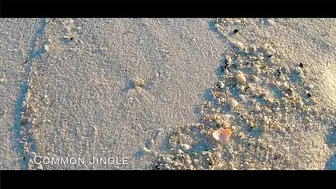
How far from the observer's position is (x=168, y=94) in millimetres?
3092

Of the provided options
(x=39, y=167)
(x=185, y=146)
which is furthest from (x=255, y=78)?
(x=39, y=167)

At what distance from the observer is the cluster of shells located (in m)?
2.87

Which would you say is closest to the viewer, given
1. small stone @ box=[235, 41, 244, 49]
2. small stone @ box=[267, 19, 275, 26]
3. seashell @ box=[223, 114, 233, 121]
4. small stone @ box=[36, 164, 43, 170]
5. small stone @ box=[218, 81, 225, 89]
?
small stone @ box=[36, 164, 43, 170]

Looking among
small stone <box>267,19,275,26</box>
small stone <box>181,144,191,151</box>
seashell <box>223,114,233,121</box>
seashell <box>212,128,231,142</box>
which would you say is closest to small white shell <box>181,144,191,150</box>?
small stone <box>181,144,191,151</box>

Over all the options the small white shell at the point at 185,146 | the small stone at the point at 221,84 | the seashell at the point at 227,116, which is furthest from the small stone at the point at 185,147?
the small stone at the point at 221,84

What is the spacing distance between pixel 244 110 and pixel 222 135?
0.25 meters

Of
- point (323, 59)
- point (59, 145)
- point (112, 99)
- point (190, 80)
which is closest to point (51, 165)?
point (59, 145)

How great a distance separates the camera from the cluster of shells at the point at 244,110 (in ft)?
9.41

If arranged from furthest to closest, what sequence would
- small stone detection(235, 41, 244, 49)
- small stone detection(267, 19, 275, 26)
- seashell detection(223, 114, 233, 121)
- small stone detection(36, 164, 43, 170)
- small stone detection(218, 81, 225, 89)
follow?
1. small stone detection(267, 19, 275, 26)
2. small stone detection(235, 41, 244, 49)
3. small stone detection(218, 81, 225, 89)
4. seashell detection(223, 114, 233, 121)
5. small stone detection(36, 164, 43, 170)

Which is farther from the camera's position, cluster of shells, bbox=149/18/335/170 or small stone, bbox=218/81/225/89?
small stone, bbox=218/81/225/89

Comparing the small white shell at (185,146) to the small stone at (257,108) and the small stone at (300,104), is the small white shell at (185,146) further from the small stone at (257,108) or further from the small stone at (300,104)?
the small stone at (300,104)

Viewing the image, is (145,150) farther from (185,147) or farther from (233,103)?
(233,103)

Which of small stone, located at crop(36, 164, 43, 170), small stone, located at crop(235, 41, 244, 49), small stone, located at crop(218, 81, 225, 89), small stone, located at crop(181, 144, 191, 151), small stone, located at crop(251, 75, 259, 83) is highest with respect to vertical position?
small stone, located at crop(235, 41, 244, 49)

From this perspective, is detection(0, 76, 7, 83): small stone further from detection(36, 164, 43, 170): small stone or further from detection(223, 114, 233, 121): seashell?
detection(223, 114, 233, 121): seashell
